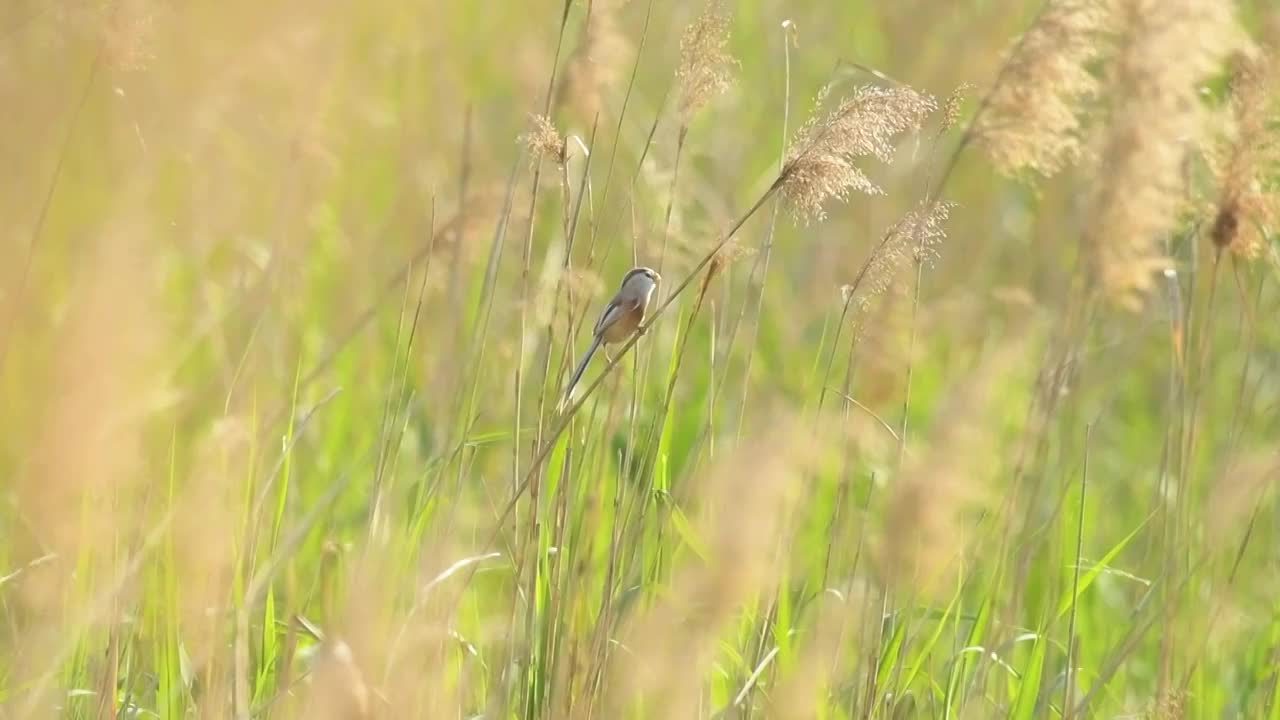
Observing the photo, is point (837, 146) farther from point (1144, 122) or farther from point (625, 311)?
point (625, 311)

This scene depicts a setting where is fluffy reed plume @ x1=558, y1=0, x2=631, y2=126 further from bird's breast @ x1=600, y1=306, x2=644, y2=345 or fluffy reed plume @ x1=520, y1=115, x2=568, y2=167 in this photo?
bird's breast @ x1=600, y1=306, x2=644, y2=345

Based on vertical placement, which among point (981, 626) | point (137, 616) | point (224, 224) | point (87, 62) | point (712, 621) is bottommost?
point (137, 616)

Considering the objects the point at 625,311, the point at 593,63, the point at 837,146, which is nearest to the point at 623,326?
the point at 625,311

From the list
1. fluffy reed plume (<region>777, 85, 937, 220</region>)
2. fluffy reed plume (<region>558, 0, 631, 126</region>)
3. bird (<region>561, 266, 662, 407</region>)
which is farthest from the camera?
bird (<region>561, 266, 662, 407</region>)

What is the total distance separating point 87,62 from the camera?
11.8 feet

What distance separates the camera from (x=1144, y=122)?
205cm

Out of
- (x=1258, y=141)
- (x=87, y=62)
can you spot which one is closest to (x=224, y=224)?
(x=87, y=62)

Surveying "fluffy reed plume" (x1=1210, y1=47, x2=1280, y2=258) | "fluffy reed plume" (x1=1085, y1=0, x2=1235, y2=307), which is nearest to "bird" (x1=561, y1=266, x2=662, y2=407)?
"fluffy reed plume" (x1=1085, y1=0, x2=1235, y2=307)

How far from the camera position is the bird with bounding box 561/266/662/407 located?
2.43 meters

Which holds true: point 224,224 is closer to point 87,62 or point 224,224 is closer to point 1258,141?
point 87,62

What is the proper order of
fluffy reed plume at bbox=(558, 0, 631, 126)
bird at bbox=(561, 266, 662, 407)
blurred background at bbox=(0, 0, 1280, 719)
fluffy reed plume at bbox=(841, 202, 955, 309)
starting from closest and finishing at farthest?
blurred background at bbox=(0, 0, 1280, 719) → fluffy reed plume at bbox=(841, 202, 955, 309) → fluffy reed plume at bbox=(558, 0, 631, 126) → bird at bbox=(561, 266, 662, 407)

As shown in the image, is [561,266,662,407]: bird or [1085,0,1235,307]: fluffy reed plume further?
[561,266,662,407]: bird

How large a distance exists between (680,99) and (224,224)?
1.41 metres

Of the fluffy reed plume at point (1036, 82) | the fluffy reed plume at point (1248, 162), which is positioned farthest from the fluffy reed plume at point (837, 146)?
the fluffy reed plume at point (1248, 162)
